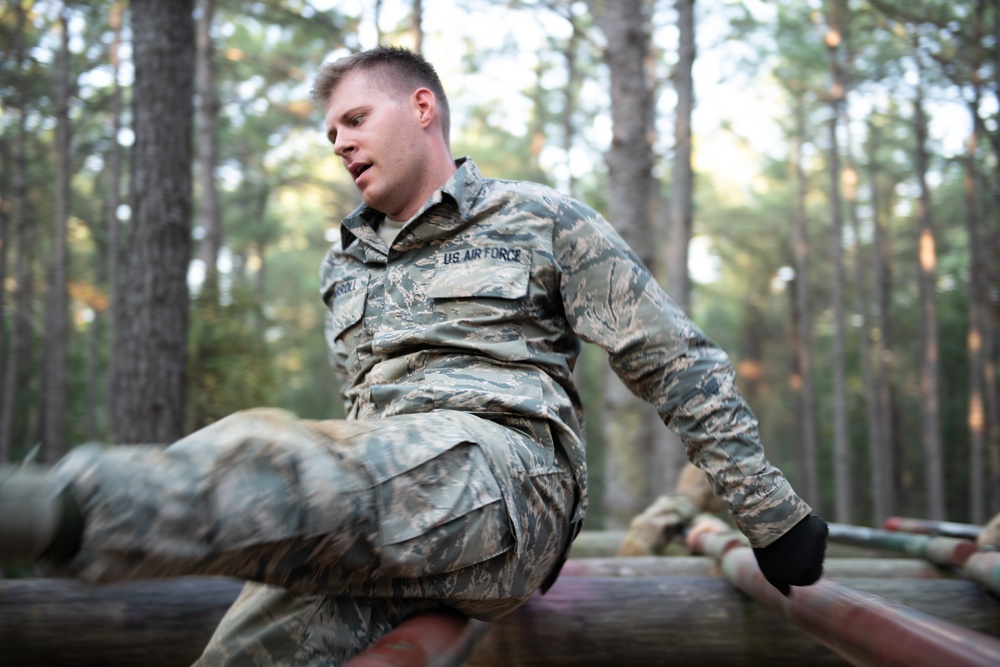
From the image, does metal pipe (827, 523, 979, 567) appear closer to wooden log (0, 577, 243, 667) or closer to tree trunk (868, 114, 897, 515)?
wooden log (0, 577, 243, 667)

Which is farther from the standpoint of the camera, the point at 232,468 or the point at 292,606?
the point at 292,606

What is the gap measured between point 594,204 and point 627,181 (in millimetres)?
3275

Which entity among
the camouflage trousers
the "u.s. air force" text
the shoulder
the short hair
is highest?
the short hair

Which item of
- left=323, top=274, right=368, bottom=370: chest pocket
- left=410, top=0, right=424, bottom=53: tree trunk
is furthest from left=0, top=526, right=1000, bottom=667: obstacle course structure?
left=410, top=0, right=424, bottom=53: tree trunk

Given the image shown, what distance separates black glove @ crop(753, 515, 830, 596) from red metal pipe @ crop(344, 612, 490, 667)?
2.42 ft

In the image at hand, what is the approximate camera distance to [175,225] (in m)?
5.96

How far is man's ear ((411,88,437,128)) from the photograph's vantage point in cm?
261

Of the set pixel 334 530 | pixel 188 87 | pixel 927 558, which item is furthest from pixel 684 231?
pixel 334 530

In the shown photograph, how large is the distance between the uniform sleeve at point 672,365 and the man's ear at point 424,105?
0.50 metres

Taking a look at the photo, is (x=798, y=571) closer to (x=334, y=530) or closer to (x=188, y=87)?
(x=334, y=530)

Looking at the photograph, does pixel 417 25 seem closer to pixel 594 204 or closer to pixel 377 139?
pixel 594 204

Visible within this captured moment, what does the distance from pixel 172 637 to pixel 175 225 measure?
3729 millimetres

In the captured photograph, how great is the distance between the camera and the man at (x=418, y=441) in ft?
4.83

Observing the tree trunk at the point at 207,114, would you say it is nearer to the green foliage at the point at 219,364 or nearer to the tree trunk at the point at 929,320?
the green foliage at the point at 219,364
